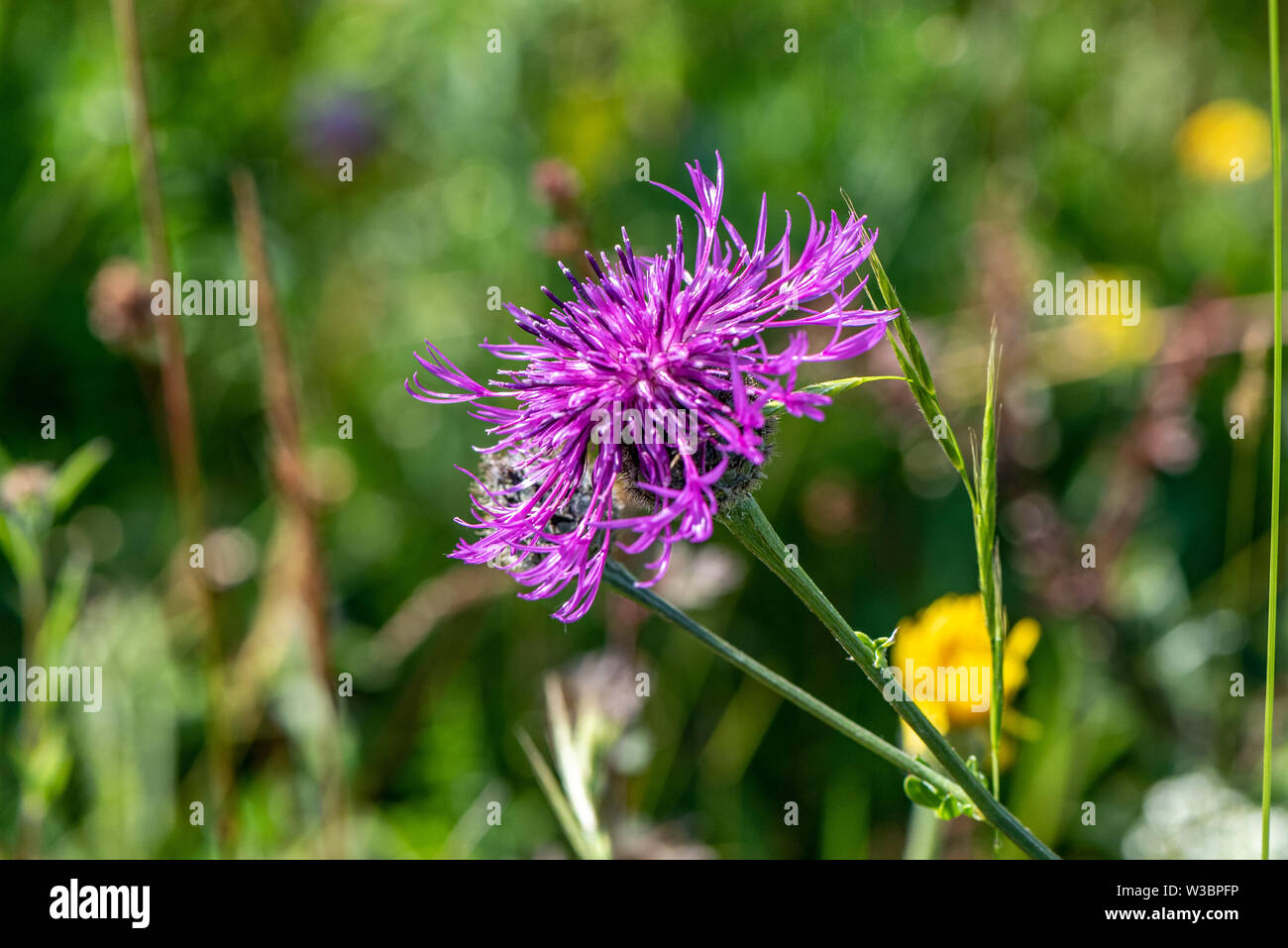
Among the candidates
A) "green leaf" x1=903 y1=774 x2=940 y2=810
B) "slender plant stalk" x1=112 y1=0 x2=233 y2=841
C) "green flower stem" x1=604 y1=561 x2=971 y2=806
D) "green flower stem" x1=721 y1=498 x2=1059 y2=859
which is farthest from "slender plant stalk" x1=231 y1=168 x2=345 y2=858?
"green leaf" x1=903 y1=774 x2=940 y2=810

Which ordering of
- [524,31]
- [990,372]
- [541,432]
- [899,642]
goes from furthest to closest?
[524,31], [899,642], [541,432], [990,372]

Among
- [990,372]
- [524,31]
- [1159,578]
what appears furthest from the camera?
[524,31]

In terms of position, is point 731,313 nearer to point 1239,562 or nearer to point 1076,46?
point 1239,562

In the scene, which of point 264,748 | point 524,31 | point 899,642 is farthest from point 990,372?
point 524,31

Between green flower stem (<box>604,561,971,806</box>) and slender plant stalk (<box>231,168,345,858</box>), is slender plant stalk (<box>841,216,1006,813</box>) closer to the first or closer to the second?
green flower stem (<box>604,561,971,806</box>)

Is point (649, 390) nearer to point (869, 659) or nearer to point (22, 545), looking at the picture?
point (869, 659)
